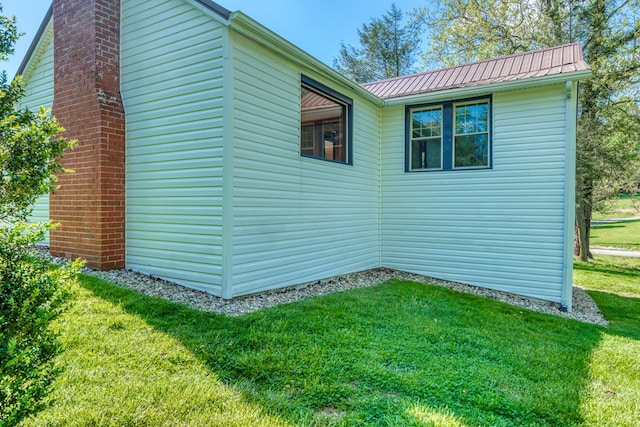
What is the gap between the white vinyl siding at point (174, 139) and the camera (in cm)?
476

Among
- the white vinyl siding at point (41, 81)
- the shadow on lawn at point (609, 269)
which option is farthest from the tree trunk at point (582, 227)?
the white vinyl siding at point (41, 81)

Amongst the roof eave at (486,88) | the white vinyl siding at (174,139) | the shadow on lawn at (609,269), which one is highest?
the roof eave at (486,88)

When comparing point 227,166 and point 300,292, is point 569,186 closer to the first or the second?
point 300,292

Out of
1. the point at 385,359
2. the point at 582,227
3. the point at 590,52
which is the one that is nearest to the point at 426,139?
the point at 385,359

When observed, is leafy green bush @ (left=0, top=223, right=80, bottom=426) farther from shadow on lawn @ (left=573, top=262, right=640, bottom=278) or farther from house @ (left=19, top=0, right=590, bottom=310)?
shadow on lawn @ (left=573, top=262, right=640, bottom=278)

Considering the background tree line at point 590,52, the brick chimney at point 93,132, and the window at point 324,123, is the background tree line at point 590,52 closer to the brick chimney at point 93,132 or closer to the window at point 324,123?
the window at point 324,123

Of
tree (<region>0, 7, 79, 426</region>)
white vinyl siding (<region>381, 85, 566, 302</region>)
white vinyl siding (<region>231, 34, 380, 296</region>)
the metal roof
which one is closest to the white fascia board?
white vinyl siding (<region>231, 34, 380, 296</region>)

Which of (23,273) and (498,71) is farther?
(498,71)

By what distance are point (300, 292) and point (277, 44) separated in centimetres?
382

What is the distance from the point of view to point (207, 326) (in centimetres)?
361

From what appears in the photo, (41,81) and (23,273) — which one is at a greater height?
(41,81)

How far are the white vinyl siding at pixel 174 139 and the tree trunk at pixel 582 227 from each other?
11934 mm

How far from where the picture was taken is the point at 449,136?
7582 millimetres

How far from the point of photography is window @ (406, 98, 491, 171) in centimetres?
730
